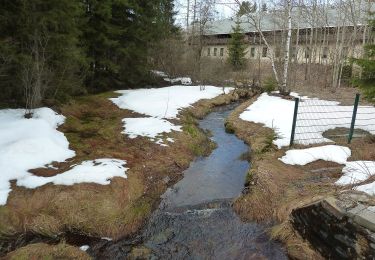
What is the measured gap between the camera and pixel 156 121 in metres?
12.3

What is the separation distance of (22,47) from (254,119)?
28.9ft

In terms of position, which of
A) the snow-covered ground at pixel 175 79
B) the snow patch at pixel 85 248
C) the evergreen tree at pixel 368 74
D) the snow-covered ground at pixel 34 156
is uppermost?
the evergreen tree at pixel 368 74

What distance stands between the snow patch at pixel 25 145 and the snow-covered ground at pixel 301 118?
6.22 meters

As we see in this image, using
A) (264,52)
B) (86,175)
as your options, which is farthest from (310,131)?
(264,52)

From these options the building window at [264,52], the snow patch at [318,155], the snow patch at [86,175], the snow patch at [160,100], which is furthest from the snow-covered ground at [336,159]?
the building window at [264,52]

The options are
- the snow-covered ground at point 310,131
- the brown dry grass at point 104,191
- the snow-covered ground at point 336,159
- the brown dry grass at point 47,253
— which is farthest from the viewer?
the snow-covered ground at point 310,131

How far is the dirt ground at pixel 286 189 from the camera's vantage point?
5.85 m

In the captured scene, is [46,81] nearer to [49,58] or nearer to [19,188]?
[49,58]

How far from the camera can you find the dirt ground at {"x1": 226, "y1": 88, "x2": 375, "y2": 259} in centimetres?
585

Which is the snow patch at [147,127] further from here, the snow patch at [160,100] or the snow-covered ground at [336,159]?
the snow-covered ground at [336,159]

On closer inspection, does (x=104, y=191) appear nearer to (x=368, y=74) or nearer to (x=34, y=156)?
(x=34, y=156)

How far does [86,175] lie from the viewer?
23.8ft

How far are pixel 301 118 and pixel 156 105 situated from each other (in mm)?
6357

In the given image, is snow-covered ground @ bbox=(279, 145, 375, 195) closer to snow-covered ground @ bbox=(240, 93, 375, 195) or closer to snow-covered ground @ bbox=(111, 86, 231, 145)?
snow-covered ground @ bbox=(240, 93, 375, 195)
